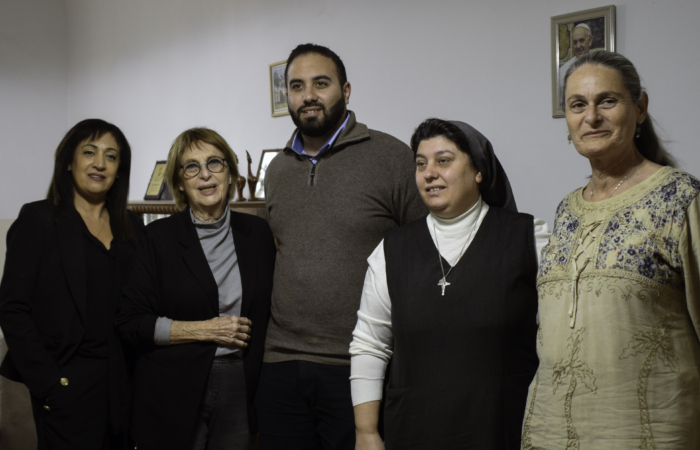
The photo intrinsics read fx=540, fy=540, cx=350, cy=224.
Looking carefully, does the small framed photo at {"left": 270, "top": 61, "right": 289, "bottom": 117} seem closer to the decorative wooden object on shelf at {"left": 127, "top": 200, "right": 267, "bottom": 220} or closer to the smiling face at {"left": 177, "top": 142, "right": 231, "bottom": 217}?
the decorative wooden object on shelf at {"left": 127, "top": 200, "right": 267, "bottom": 220}

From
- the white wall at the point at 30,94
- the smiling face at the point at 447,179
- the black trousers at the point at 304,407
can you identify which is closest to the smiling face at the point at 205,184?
the black trousers at the point at 304,407

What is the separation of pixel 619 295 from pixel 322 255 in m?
0.90

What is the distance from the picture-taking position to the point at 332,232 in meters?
1.76

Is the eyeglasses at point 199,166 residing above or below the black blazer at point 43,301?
above

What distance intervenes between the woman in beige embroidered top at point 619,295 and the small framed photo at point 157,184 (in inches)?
148

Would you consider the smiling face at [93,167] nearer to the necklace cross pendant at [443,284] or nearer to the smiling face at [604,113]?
the necklace cross pendant at [443,284]

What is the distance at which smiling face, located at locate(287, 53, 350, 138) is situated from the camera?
1.91 metres

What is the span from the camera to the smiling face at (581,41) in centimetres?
233

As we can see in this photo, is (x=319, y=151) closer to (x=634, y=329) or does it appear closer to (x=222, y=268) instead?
(x=222, y=268)

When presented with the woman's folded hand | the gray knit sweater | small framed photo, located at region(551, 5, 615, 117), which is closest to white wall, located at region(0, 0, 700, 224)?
small framed photo, located at region(551, 5, 615, 117)

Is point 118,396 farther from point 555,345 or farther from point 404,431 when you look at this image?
point 555,345

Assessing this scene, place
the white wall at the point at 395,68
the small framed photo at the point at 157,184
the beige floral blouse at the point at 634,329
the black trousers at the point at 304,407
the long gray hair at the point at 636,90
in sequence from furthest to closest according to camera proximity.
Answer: the small framed photo at the point at 157,184 → the white wall at the point at 395,68 → the black trousers at the point at 304,407 → the long gray hair at the point at 636,90 → the beige floral blouse at the point at 634,329

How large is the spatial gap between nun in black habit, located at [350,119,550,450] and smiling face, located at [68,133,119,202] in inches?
45.2

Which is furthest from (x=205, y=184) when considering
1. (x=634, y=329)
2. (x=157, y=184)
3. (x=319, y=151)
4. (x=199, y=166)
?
(x=157, y=184)
